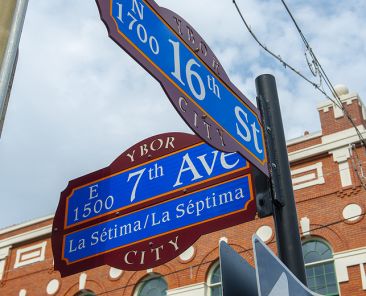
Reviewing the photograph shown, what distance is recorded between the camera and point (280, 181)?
3611 mm

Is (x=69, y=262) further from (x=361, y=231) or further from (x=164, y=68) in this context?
(x=361, y=231)

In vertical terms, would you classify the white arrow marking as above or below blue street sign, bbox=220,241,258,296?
below

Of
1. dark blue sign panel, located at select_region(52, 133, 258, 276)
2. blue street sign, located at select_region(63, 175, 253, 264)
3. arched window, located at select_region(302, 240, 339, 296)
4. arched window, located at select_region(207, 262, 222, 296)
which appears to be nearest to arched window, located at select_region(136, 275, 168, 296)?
arched window, located at select_region(207, 262, 222, 296)

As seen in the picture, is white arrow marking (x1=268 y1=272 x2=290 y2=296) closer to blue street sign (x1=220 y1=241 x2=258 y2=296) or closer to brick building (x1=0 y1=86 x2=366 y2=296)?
blue street sign (x1=220 y1=241 x2=258 y2=296)

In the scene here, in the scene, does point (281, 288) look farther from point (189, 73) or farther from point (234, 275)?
point (189, 73)

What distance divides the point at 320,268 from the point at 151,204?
35.5 feet

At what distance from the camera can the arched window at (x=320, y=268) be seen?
45.9 feet

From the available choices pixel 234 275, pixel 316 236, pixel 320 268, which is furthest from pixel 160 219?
pixel 316 236

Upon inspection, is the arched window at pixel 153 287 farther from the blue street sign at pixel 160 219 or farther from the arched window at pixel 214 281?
the blue street sign at pixel 160 219

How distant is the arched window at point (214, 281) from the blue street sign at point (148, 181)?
11.0m

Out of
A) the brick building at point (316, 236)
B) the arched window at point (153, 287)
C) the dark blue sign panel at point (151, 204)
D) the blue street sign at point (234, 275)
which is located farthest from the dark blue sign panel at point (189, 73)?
the arched window at point (153, 287)

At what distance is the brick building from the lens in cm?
1410

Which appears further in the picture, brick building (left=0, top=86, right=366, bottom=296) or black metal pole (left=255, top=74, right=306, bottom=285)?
brick building (left=0, top=86, right=366, bottom=296)

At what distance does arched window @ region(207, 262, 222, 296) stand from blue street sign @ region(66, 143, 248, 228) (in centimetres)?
1105
